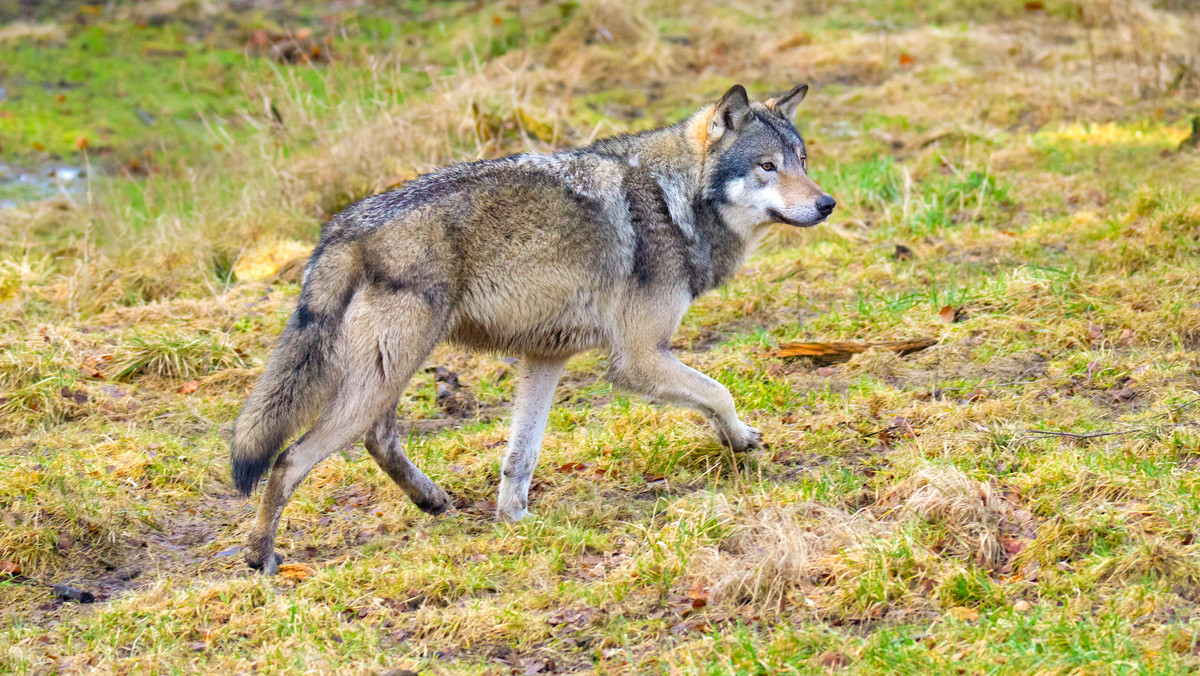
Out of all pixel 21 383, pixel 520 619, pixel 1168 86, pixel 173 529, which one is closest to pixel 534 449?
pixel 520 619

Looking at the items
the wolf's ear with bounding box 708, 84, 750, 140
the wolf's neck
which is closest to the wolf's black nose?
the wolf's neck

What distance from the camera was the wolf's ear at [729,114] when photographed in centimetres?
547

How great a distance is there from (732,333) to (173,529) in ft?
12.8

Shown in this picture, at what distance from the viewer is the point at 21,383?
6922 mm

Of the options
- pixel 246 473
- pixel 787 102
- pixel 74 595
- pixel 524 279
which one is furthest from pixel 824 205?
pixel 74 595

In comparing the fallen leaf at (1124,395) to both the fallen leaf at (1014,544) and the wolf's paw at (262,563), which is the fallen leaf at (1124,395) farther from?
the wolf's paw at (262,563)

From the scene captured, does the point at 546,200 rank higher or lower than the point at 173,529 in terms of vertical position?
higher

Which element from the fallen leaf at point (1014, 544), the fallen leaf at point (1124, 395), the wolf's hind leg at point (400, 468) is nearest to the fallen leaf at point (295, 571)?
the wolf's hind leg at point (400, 468)

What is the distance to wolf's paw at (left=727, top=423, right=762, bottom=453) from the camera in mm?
5445

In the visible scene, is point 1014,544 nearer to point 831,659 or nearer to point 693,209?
point 831,659

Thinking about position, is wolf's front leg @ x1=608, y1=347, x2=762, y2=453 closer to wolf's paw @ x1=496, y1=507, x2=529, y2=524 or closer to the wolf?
the wolf

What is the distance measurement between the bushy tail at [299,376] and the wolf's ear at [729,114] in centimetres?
200

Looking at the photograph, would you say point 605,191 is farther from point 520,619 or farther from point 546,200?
point 520,619

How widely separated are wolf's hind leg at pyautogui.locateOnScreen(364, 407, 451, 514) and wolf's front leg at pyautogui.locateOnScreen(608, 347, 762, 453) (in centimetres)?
108
